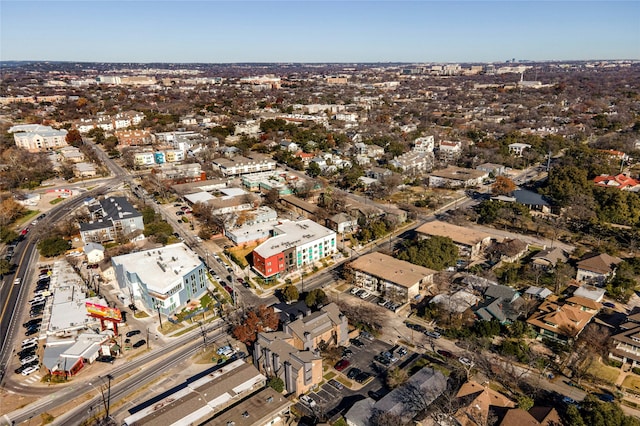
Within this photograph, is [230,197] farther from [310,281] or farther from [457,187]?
[457,187]

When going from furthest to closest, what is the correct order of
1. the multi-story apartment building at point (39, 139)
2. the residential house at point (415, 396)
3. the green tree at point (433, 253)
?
the multi-story apartment building at point (39, 139)
the green tree at point (433, 253)
the residential house at point (415, 396)

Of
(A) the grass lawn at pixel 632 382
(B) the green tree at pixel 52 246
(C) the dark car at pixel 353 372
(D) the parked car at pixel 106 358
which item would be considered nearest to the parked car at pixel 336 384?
(C) the dark car at pixel 353 372

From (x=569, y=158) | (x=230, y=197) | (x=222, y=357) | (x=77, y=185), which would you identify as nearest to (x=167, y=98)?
(x=77, y=185)

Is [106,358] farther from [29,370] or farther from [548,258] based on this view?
[548,258]

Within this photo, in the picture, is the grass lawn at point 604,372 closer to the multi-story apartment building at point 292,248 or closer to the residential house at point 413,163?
the multi-story apartment building at point 292,248

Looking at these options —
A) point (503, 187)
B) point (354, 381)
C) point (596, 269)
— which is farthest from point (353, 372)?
point (503, 187)

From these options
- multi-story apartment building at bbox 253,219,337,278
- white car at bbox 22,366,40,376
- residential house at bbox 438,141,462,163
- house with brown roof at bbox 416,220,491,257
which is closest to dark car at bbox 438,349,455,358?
house with brown roof at bbox 416,220,491,257
